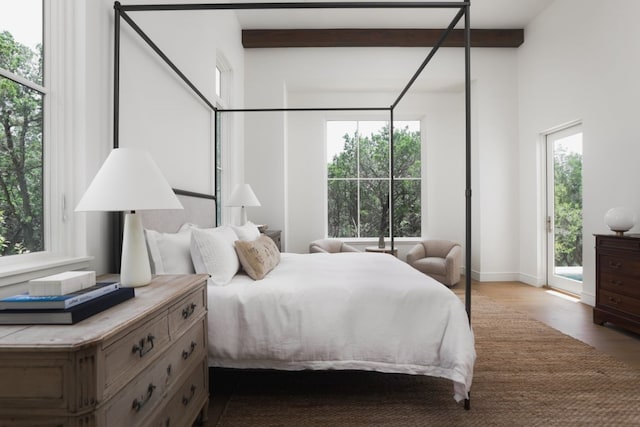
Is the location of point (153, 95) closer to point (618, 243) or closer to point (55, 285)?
point (55, 285)

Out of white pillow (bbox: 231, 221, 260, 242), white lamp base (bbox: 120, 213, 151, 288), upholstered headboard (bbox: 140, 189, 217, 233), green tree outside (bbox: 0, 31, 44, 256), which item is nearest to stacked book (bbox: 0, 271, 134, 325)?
white lamp base (bbox: 120, 213, 151, 288)

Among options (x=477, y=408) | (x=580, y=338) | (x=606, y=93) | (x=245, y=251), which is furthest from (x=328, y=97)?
(x=477, y=408)

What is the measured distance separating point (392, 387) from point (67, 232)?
6.60 feet

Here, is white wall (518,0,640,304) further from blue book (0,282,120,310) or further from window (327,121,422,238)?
blue book (0,282,120,310)

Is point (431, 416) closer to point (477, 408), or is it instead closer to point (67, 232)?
point (477, 408)

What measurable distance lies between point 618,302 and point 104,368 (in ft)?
13.3

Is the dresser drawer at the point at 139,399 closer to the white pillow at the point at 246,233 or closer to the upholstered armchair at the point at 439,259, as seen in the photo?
the white pillow at the point at 246,233

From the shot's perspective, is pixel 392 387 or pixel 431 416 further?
pixel 392 387

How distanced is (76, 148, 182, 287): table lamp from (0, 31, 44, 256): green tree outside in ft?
1.09

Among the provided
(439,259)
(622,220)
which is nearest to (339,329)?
(622,220)

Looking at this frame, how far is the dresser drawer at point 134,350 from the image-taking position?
995 mm

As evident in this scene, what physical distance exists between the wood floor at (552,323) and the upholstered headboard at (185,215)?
A: 1.06 m

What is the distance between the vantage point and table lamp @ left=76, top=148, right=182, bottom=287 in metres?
1.38

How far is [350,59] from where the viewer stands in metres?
5.49
